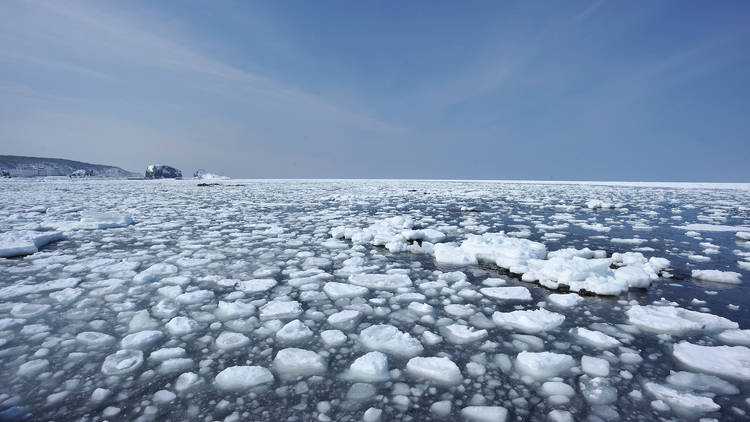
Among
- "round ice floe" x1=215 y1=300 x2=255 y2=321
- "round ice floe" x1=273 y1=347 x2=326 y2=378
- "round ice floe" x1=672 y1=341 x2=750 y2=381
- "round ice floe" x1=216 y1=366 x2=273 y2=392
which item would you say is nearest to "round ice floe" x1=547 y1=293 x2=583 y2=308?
"round ice floe" x1=672 y1=341 x2=750 y2=381

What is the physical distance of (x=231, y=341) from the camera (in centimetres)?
180

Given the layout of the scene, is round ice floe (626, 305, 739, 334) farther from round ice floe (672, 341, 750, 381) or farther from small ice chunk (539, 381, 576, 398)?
small ice chunk (539, 381, 576, 398)

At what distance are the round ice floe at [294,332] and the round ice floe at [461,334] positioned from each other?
78cm

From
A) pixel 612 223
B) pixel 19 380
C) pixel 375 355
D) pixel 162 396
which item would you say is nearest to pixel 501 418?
pixel 375 355

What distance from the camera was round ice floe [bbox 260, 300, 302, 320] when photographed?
216 cm

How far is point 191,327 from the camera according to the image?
195cm

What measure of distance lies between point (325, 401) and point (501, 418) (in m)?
0.67

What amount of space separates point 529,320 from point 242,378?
64.0 inches

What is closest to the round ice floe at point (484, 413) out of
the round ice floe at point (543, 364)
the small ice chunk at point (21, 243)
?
the round ice floe at point (543, 364)

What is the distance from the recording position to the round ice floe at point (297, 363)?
1.54 meters

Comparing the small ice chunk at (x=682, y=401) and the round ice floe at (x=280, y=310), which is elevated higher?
the small ice chunk at (x=682, y=401)

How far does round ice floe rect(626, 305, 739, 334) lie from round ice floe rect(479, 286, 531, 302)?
624 millimetres

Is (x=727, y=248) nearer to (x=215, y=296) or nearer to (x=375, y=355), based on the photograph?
(x=375, y=355)

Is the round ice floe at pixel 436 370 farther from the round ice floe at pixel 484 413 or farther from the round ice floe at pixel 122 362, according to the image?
the round ice floe at pixel 122 362
